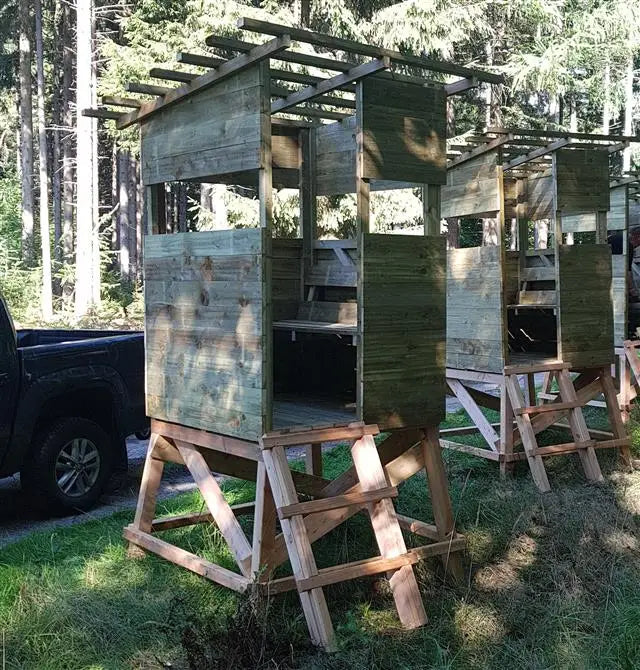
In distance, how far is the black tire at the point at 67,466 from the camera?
6555 millimetres

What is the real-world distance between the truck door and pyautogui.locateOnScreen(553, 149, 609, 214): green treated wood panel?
5.29 metres

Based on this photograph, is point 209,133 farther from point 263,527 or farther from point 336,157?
point 263,527

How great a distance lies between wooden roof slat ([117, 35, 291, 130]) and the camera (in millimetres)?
4207

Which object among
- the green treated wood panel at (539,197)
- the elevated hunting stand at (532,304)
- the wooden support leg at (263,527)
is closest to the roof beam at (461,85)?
the elevated hunting stand at (532,304)

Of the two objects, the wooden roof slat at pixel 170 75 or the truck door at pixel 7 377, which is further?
the truck door at pixel 7 377

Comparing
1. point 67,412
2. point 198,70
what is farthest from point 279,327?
point 198,70

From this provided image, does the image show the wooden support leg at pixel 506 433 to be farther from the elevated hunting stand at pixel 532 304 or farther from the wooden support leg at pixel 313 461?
the wooden support leg at pixel 313 461

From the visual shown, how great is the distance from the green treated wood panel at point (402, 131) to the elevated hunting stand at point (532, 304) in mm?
2520

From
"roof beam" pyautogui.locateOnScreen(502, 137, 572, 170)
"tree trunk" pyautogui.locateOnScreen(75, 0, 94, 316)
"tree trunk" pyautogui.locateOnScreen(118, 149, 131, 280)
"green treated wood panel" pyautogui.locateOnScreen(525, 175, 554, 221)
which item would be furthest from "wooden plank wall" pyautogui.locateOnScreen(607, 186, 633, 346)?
"tree trunk" pyautogui.locateOnScreen(118, 149, 131, 280)

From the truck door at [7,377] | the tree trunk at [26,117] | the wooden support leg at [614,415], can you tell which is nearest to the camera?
the truck door at [7,377]

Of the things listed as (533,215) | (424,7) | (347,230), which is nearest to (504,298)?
(533,215)

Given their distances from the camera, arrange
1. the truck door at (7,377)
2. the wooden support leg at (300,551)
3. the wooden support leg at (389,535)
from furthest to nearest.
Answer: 1. the truck door at (7,377)
2. the wooden support leg at (389,535)
3. the wooden support leg at (300,551)

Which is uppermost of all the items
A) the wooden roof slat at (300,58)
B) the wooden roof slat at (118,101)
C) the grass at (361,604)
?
the wooden roof slat at (300,58)

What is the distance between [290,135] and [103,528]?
11.1 ft
